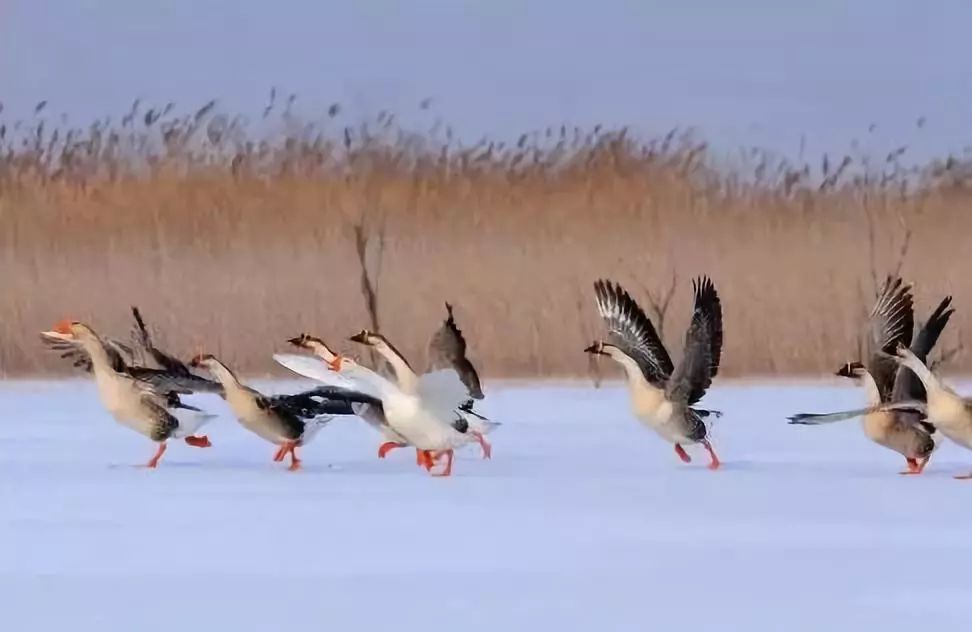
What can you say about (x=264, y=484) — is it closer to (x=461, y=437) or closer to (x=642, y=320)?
(x=461, y=437)

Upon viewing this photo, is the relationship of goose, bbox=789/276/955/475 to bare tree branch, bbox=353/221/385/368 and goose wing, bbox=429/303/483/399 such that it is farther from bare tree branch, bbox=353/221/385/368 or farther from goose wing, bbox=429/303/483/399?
bare tree branch, bbox=353/221/385/368

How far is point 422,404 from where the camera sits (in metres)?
4.60

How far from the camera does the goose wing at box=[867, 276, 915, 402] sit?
4.97 meters

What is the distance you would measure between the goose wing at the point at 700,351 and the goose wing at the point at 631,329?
0.43 meters

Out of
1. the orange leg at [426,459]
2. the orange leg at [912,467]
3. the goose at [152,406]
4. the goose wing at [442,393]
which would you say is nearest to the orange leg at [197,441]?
the goose at [152,406]

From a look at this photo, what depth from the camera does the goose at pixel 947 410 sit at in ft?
14.6

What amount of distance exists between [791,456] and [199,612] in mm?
2941

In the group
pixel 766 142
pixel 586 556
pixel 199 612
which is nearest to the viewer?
pixel 199 612

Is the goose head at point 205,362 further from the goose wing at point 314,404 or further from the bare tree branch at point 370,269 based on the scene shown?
the bare tree branch at point 370,269

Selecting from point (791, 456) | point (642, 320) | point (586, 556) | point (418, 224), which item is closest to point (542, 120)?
point (418, 224)

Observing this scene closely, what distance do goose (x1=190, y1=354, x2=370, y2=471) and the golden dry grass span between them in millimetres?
3681

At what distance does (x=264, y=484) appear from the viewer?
438cm

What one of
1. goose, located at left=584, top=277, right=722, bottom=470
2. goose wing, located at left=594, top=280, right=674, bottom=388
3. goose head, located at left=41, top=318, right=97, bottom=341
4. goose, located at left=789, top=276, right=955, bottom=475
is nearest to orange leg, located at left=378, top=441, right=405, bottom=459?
goose, located at left=584, top=277, right=722, bottom=470

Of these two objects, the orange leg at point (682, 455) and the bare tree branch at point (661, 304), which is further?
the bare tree branch at point (661, 304)
